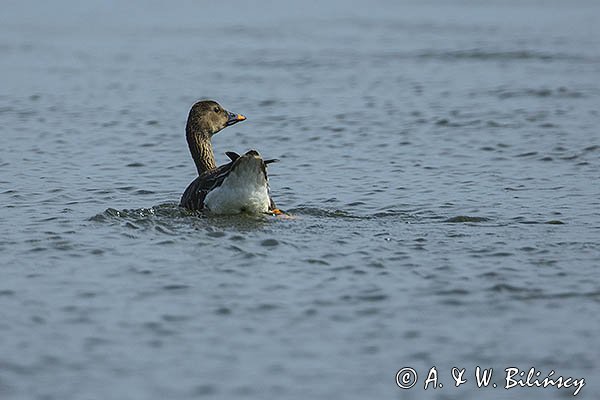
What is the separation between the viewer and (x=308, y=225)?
1038 cm

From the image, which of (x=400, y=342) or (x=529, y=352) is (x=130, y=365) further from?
(x=529, y=352)

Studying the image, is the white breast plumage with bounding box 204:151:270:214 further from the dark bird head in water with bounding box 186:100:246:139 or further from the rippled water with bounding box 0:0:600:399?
the dark bird head in water with bounding box 186:100:246:139

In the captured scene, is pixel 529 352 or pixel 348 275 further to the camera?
pixel 348 275

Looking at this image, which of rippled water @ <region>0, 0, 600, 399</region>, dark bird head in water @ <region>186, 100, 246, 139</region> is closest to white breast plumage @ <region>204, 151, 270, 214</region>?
rippled water @ <region>0, 0, 600, 399</region>

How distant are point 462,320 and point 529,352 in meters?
0.66

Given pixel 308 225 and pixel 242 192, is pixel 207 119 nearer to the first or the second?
pixel 242 192

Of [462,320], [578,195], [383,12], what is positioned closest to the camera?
[462,320]

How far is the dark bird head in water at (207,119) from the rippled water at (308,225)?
75cm

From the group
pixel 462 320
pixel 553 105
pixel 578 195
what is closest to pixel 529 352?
pixel 462 320

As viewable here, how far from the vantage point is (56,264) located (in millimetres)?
8875

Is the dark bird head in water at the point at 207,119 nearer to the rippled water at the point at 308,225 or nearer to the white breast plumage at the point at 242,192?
the rippled water at the point at 308,225

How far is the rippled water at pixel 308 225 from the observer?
6.75m

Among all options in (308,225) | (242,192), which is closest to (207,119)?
(242,192)

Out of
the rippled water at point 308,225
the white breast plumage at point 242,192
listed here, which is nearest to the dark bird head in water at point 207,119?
the rippled water at point 308,225
